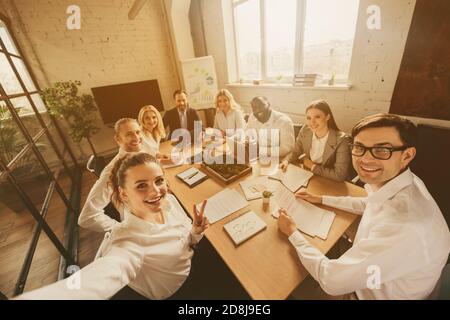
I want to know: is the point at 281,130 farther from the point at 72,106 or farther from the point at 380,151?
the point at 72,106

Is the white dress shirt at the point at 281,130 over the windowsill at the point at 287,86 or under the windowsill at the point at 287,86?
under

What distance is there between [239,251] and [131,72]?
4975mm

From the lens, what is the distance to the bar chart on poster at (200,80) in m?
4.52

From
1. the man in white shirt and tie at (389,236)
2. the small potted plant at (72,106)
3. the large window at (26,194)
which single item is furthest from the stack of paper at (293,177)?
the small potted plant at (72,106)

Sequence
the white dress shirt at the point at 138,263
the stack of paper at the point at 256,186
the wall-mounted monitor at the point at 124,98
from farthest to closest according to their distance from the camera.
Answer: the wall-mounted monitor at the point at 124,98 → the stack of paper at the point at 256,186 → the white dress shirt at the point at 138,263

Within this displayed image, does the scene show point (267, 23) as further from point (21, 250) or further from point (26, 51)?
point (21, 250)

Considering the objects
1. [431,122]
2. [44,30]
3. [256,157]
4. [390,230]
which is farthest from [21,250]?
[431,122]

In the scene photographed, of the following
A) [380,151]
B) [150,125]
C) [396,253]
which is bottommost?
[396,253]

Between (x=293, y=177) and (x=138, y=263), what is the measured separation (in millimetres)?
1375

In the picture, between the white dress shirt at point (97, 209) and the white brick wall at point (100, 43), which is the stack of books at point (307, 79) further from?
the white brick wall at point (100, 43)

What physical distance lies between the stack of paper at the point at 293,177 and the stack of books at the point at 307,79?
1730 mm

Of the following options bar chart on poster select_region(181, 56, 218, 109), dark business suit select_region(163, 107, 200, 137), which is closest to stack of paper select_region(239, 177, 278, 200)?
dark business suit select_region(163, 107, 200, 137)

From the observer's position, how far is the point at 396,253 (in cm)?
81

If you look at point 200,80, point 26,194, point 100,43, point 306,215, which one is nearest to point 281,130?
point 306,215
